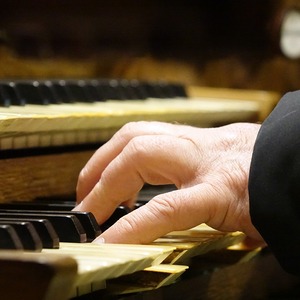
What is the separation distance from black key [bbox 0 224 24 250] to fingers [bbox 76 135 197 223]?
11.5 inches

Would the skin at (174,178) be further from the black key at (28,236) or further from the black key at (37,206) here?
the black key at (28,236)

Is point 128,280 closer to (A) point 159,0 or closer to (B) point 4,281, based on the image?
(B) point 4,281

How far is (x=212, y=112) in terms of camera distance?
1689mm

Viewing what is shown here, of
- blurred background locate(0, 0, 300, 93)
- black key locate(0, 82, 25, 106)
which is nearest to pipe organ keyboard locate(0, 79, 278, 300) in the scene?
black key locate(0, 82, 25, 106)

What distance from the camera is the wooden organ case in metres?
0.91

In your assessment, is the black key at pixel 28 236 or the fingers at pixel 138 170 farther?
the fingers at pixel 138 170

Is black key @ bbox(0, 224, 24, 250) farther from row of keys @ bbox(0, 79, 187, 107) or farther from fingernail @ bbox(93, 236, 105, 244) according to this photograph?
row of keys @ bbox(0, 79, 187, 107)

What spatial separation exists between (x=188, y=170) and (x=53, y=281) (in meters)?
0.40

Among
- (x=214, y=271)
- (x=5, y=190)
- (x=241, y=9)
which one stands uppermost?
(x=241, y=9)

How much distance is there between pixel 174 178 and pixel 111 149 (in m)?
0.13

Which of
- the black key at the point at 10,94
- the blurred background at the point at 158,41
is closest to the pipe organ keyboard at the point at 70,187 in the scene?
the black key at the point at 10,94

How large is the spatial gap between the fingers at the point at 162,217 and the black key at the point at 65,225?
0.09 ft

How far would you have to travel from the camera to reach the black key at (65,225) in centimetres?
100

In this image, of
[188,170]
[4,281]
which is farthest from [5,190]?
[4,281]
